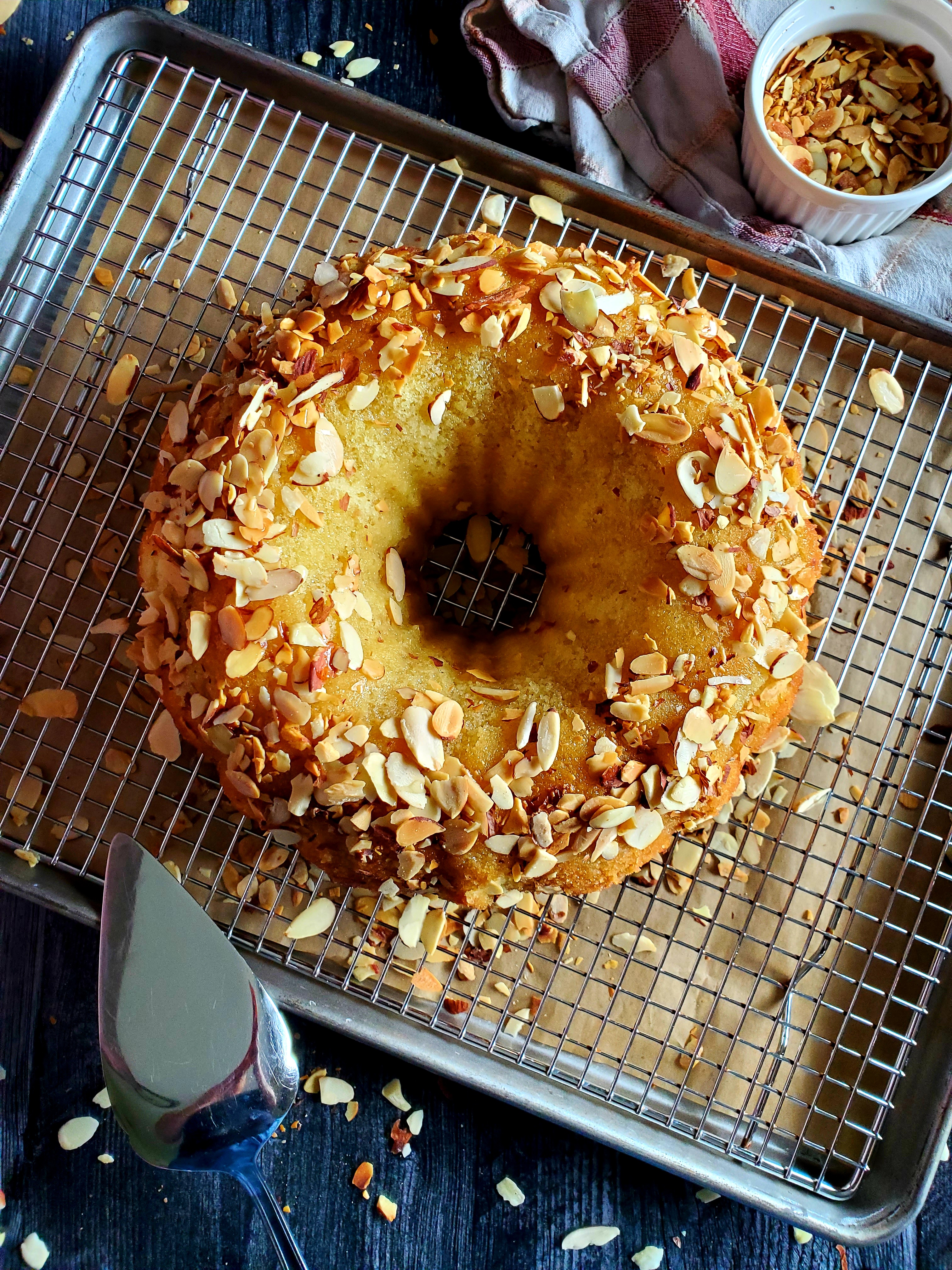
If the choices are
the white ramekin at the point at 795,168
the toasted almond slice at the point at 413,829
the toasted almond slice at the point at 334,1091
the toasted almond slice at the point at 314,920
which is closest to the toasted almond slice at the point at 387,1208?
the toasted almond slice at the point at 334,1091

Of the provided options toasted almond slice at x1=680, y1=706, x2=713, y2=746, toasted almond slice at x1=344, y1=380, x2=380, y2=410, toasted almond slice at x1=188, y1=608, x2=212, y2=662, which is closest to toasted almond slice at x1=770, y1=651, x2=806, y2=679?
toasted almond slice at x1=680, y1=706, x2=713, y2=746

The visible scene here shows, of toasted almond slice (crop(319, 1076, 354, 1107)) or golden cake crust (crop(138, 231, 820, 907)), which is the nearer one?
golden cake crust (crop(138, 231, 820, 907))

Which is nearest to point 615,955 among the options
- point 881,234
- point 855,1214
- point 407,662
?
point 855,1214

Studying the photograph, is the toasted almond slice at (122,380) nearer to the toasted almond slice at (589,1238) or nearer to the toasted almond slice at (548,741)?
the toasted almond slice at (548,741)

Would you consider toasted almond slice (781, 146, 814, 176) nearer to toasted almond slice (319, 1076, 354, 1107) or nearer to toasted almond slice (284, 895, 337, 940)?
toasted almond slice (284, 895, 337, 940)

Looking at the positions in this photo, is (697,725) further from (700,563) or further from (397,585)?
(397,585)

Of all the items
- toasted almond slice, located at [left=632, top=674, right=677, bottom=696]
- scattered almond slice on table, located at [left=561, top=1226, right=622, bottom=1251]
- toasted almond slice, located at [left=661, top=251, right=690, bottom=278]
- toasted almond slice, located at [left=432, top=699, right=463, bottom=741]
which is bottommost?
scattered almond slice on table, located at [left=561, top=1226, right=622, bottom=1251]

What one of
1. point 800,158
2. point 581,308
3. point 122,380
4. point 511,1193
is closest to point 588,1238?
point 511,1193
